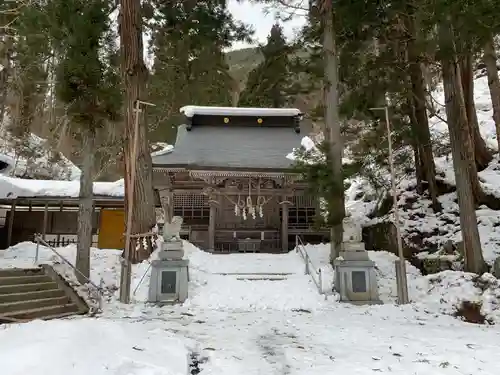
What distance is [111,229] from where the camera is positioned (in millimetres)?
15969

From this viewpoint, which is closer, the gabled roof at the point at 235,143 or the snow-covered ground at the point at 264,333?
the snow-covered ground at the point at 264,333

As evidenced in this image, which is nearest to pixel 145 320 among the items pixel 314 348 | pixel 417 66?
pixel 314 348

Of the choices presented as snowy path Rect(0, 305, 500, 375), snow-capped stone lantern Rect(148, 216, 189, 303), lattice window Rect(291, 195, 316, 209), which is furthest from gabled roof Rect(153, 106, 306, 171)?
snowy path Rect(0, 305, 500, 375)

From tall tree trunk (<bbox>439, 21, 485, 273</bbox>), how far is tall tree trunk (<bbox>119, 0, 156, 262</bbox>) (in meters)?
7.91

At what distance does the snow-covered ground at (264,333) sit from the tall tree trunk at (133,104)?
1.40m

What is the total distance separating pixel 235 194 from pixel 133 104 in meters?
5.68

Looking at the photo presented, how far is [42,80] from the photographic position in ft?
41.1

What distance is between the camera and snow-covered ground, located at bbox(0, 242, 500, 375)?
3914mm

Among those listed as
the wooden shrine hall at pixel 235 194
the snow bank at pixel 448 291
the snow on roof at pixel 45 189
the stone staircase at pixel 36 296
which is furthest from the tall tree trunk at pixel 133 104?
the snow bank at pixel 448 291

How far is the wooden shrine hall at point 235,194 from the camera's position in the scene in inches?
559

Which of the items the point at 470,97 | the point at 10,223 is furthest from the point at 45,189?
the point at 470,97

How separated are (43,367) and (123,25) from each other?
10.2 metres

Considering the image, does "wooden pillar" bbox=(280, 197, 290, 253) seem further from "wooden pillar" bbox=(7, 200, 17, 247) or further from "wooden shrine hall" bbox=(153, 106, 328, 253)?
"wooden pillar" bbox=(7, 200, 17, 247)

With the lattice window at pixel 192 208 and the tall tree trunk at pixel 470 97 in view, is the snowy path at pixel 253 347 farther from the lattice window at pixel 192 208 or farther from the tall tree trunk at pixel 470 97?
the lattice window at pixel 192 208
